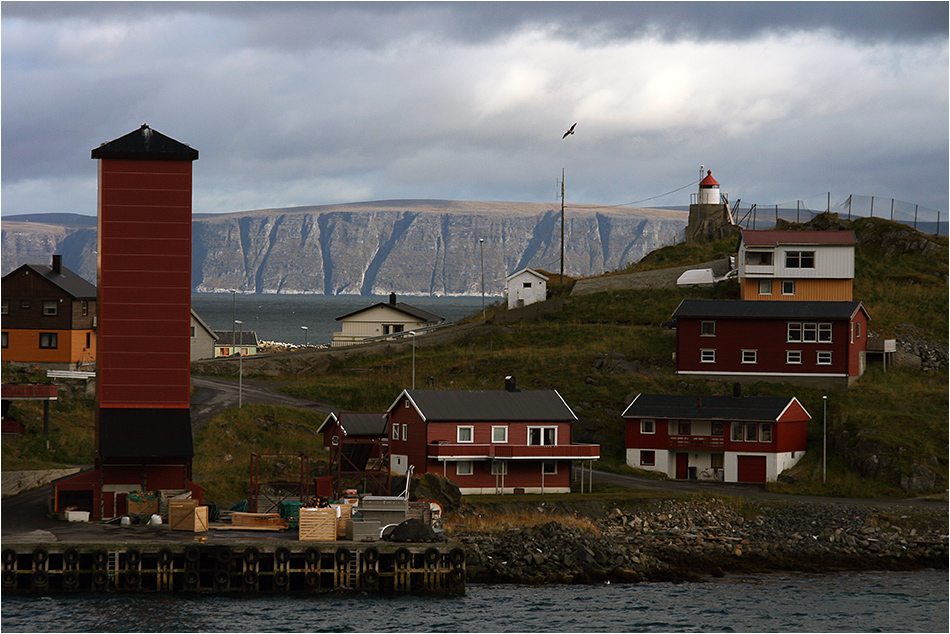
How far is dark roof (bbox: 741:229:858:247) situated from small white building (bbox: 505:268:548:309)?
2142 centimetres

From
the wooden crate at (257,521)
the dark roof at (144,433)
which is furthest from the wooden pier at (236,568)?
the dark roof at (144,433)

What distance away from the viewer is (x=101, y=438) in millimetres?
49188

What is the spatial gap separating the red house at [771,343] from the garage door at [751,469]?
10.8 metres

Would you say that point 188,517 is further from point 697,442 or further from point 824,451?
point 824,451

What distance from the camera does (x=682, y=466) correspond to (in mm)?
66625

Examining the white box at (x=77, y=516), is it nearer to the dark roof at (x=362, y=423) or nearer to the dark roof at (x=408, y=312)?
the dark roof at (x=362, y=423)

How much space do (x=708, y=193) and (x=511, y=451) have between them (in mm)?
66599

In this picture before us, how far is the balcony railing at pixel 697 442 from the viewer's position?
2579 inches

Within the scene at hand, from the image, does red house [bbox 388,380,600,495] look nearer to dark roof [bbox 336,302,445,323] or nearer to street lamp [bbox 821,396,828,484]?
street lamp [bbox 821,396,828,484]

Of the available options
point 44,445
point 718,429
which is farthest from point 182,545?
point 718,429

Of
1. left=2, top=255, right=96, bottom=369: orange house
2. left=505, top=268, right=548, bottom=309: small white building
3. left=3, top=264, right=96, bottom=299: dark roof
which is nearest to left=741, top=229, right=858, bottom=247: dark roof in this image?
left=505, top=268, right=548, bottom=309: small white building

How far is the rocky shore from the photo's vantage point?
4766cm

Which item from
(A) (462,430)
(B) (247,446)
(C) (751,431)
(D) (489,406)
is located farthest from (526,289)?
(A) (462,430)

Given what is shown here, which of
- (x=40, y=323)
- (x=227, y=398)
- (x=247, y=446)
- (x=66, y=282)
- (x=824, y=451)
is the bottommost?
(x=247, y=446)
